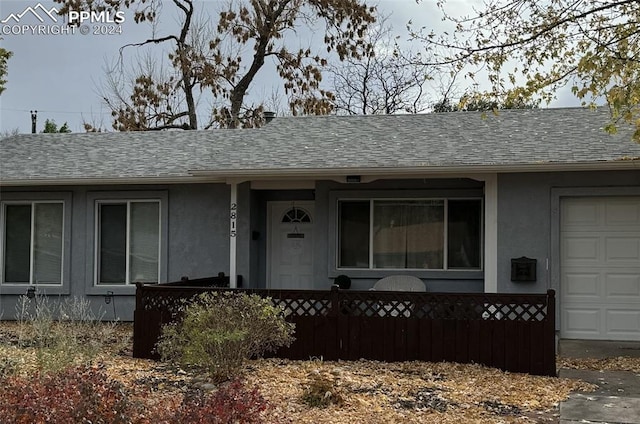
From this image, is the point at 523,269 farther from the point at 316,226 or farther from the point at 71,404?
the point at 71,404

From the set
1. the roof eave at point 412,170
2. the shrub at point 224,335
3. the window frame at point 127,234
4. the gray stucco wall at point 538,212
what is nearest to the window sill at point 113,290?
the window frame at point 127,234

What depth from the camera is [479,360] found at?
30.8ft

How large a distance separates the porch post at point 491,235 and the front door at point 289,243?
137 inches

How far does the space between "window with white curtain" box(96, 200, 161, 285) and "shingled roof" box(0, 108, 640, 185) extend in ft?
2.36

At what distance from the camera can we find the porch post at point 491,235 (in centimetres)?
1099

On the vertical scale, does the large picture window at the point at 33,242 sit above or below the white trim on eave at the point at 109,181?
below

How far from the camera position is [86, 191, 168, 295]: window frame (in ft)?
43.5

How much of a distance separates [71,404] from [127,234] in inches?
356

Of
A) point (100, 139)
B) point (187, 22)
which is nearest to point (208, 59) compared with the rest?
point (187, 22)

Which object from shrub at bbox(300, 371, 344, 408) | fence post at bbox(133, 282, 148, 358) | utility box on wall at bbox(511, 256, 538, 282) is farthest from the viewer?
utility box on wall at bbox(511, 256, 538, 282)

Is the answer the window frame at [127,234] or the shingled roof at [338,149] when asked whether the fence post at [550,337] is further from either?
the window frame at [127,234]

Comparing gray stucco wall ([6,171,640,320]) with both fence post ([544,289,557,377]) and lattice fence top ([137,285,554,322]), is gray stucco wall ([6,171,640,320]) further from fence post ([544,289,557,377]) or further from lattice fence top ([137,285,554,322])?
fence post ([544,289,557,377])

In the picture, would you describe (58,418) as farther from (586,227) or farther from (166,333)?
(586,227)

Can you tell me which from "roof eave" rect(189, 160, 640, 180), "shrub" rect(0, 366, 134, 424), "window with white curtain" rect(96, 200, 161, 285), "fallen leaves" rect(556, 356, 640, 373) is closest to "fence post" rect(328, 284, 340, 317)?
"roof eave" rect(189, 160, 640, 180)
